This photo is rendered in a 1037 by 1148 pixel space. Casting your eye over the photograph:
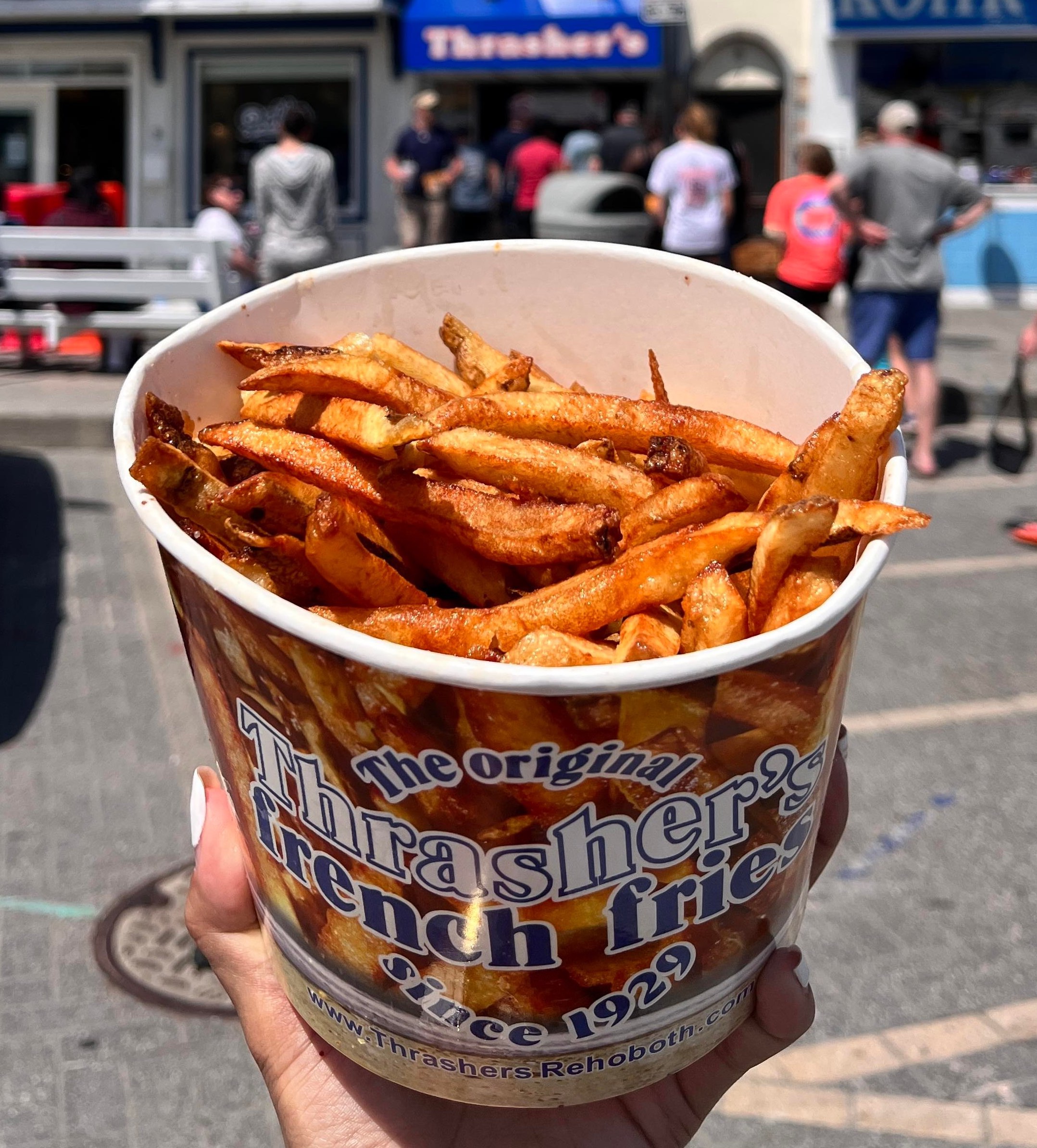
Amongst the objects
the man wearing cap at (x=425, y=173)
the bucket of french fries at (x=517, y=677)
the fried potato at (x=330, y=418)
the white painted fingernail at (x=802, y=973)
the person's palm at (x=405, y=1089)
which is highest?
the man wearing cap at (x=425, y=173)

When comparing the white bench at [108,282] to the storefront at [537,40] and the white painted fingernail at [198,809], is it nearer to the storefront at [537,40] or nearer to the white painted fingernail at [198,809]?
the storefront at [537,40]

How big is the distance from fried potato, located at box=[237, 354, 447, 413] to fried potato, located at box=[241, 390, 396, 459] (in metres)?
0.02

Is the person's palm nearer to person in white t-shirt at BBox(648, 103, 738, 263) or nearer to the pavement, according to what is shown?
the pavement

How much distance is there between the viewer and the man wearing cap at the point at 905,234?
8.83 metres

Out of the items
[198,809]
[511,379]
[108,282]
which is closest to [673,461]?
[511,379]

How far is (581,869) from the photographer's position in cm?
148

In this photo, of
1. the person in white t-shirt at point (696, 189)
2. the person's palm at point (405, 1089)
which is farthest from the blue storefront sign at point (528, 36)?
the person's palm at point (405, 1089)

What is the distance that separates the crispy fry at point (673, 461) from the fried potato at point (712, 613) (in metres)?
0.18

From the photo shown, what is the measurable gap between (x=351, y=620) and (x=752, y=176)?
1864cm

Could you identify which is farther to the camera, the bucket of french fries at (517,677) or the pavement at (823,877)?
the pavement at (823,877)

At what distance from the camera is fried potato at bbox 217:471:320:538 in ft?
5.21

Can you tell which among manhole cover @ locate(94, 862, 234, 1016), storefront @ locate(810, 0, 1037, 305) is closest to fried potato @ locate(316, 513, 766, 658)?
manhole cover @ locate(94, 862, 234, 1016)

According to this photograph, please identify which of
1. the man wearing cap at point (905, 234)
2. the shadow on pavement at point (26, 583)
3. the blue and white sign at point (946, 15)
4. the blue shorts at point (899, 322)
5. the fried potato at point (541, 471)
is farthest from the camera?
the blue and white sign at point (946, 15)

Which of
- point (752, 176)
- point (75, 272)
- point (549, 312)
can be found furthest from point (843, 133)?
point (549, 312)
